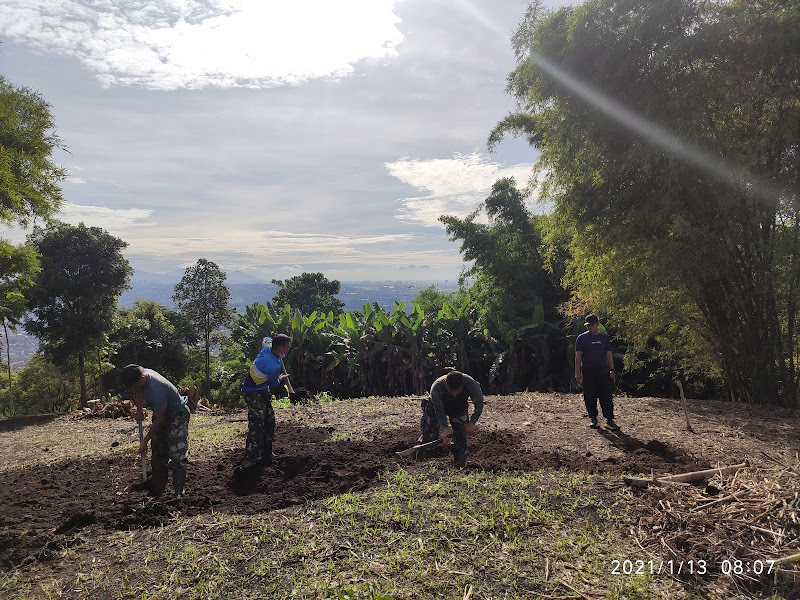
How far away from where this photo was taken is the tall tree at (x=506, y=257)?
14123mm

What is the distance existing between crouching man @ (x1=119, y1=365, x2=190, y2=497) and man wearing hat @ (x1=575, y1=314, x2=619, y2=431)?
16.1 ft

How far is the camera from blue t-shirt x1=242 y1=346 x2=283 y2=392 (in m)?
5.13

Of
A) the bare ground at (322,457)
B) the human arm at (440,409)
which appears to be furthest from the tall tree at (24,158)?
the human arm at (440,409)

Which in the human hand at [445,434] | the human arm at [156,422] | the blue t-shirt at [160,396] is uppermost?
the blue t-shirt at [160,396]

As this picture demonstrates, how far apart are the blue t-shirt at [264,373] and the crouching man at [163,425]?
2.66 feet

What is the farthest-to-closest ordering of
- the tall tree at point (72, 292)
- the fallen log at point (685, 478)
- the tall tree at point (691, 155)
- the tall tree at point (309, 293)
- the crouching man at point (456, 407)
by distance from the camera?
Answer: 1. the tall tree at point (309, 293)
2. the tall tree at point (72, 292)
3. the tall tree at point (691, 155)
4. the crouching man at point (456, 407)
5. the fallen log at point (685, 478)

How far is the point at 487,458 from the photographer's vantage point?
511 centimetres

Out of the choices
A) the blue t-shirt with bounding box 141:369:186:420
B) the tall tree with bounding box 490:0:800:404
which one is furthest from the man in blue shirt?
the tall tree with bounding box 490:0:800:404

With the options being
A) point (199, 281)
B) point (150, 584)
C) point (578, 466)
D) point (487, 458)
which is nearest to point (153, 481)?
point (150, 584)

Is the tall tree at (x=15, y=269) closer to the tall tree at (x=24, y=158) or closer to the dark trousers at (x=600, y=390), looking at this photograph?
the tall tree at (x=24, y=158)

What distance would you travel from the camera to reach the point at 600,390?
632 centimetres

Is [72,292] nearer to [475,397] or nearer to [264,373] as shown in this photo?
[264,373]

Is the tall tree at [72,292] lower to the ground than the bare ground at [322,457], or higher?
higher

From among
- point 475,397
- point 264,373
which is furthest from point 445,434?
point 264,373
